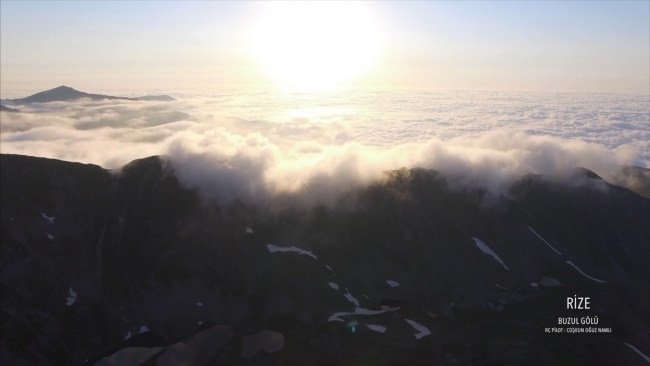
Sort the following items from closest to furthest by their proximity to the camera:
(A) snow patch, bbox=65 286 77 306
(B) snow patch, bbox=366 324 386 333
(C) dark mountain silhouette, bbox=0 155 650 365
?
(C) dark mountain silhouette, bbox=0 155 650 365 < (B) snow patch, bbox=366 324 386 333 < (A) snow patch, bbox=65 286 77 306

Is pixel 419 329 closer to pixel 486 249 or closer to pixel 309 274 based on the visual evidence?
pixel 309 274


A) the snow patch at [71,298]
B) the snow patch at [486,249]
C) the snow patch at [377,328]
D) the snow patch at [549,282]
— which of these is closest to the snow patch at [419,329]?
the snow patch at [377,328]

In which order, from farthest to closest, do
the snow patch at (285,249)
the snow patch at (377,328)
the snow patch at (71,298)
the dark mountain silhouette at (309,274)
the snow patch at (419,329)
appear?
the snow patch at (285,249) → the snow patch at (71,298) → the snow patch at (377,328) → the snow patch at (419,329) → the dark mountain silhouette at (309,274)

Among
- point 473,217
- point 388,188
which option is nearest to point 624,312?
point 473,217

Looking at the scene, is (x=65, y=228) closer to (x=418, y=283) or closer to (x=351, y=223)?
(x=351, y=223)

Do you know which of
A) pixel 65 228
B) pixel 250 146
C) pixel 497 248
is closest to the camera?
pixel 65 228

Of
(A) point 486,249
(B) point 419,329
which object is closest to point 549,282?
(A) point 486,249

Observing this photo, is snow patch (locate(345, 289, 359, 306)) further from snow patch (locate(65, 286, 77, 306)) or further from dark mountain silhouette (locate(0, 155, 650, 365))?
snow patch (locate(65, 286, 77, 306))

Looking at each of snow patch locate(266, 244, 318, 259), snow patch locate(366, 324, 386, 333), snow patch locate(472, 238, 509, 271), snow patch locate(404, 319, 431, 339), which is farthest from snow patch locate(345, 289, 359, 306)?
snow patch locate(472, 238, 509, 271)

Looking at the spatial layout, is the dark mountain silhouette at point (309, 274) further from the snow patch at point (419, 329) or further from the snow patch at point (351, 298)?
the snow patch at point (351, 298)
